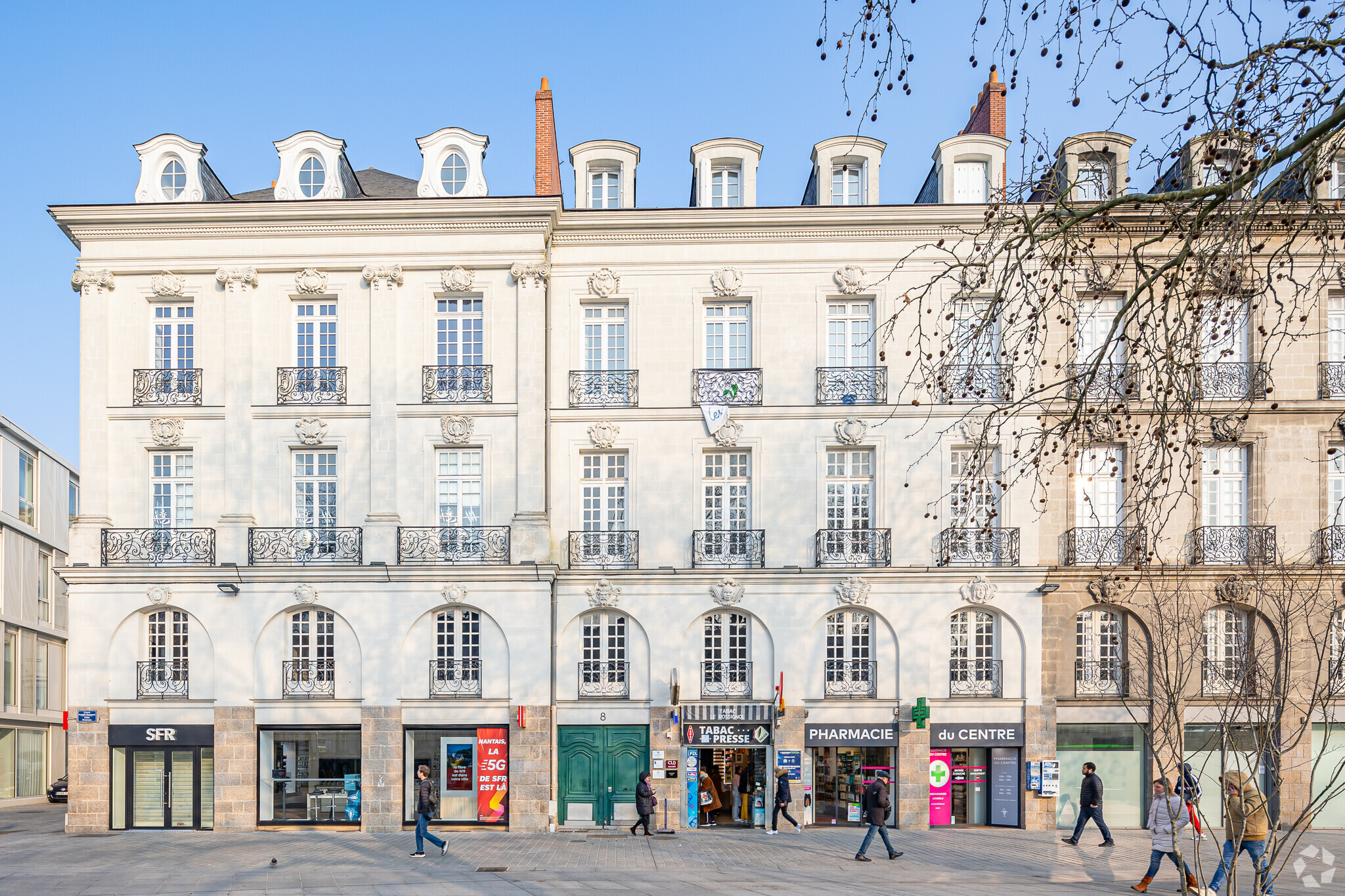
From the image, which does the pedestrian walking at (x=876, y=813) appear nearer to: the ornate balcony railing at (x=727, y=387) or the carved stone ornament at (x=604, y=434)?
the ornate balcony railing at (x=727, y=387)

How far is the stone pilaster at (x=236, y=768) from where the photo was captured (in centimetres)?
2294

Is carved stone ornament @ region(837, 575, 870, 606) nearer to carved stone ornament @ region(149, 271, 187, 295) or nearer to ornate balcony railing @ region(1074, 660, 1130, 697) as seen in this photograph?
ornate balcony railing @ region(1074, 660, 1130, 697)

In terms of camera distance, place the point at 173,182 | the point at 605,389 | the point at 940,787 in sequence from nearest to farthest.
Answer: the point at 940,787, the point at 605,389, the point at 173,182

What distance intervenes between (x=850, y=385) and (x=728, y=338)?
307cm

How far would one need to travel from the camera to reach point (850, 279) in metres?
24.4

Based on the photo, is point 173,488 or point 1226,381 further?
point 173,488

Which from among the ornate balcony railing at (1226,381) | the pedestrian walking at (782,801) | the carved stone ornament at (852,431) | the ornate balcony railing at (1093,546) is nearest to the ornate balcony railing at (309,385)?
the carved stone ornament at (852,431)

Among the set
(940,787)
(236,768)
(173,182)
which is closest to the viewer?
(236,768)

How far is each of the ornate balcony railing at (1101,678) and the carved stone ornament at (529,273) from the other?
15037 mm

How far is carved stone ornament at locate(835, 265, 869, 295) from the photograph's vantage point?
24.4 m

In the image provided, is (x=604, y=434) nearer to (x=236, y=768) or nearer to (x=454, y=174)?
(x=454, y=174)

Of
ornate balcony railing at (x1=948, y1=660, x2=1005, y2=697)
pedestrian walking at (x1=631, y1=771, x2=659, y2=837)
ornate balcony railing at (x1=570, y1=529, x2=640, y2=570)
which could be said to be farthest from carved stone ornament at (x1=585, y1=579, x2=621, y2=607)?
ornate balcony railing at (x1=948, y1=660, x2=1005, y2=697)

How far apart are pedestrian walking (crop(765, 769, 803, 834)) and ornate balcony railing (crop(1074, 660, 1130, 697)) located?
7.01 metres

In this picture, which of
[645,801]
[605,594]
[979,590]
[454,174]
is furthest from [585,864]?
[454,174]
